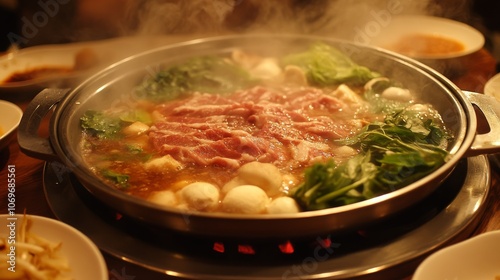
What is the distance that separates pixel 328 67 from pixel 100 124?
6.21 feet

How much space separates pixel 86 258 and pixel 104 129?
1325 millimetres

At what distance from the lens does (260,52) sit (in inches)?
165

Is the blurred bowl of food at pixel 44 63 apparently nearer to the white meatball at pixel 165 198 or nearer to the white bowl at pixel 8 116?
the white bowl at pixel 8 116

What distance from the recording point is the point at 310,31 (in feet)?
16.2

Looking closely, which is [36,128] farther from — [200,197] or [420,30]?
[420,30]

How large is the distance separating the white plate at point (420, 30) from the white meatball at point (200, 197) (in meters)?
2.87

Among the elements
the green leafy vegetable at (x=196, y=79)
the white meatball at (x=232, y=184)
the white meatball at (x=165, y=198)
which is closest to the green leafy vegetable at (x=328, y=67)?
the green leafy vegetable at (x=196, y=79)

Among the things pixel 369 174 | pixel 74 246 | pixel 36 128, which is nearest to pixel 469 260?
pixel 369 174

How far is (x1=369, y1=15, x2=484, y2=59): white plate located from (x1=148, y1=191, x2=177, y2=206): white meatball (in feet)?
9.72

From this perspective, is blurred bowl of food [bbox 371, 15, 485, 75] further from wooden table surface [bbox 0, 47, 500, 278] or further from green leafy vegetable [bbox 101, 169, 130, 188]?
green leafy vegetable [bbox 101, 169, 130, 188]

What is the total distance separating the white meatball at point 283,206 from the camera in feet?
7.02

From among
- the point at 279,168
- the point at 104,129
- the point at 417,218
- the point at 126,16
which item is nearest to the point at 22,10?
Result: the point at 126,16

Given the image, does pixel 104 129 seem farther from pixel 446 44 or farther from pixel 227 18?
pixel 446 44

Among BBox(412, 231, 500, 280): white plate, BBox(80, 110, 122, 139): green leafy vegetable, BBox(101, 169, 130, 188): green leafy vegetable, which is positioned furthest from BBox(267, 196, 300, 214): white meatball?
BBox(80, 110, 122, 139): green leafy vegetable
